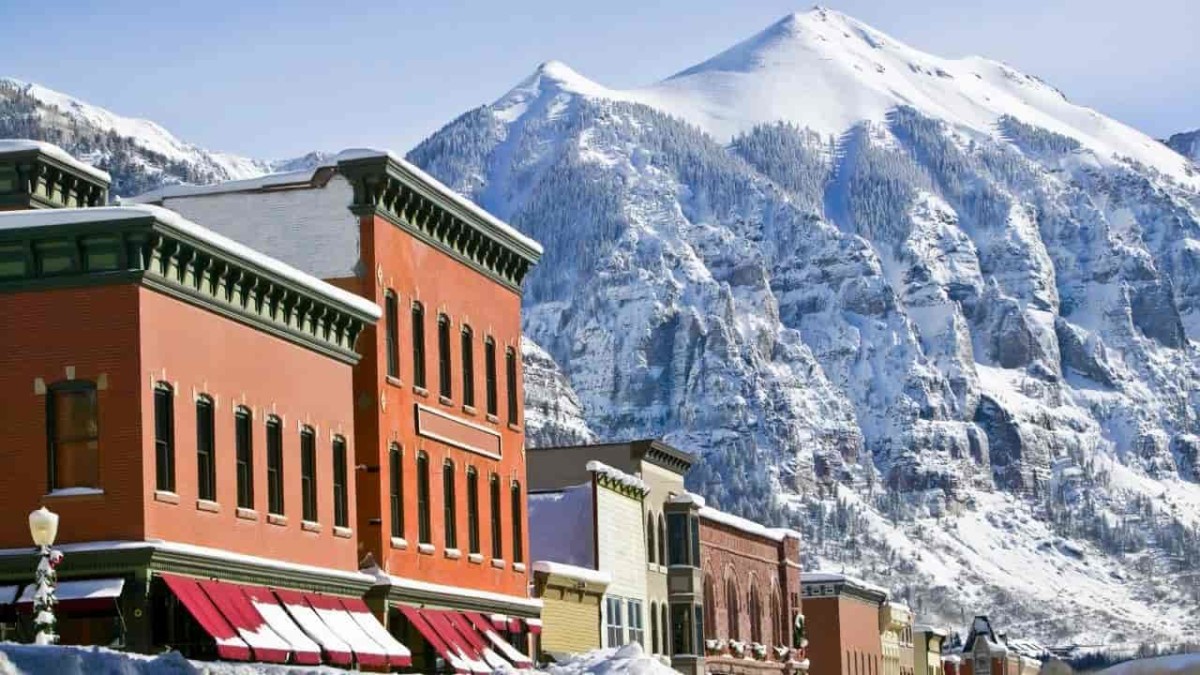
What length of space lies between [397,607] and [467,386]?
9145 millimetres

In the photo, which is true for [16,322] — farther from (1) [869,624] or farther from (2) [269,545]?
(1) [869,624]

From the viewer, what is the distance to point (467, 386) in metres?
64.4

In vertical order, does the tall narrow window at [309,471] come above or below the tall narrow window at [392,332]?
below

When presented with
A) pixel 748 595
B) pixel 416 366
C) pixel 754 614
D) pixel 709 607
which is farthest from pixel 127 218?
pixel 754 614

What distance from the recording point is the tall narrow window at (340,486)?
53.8m

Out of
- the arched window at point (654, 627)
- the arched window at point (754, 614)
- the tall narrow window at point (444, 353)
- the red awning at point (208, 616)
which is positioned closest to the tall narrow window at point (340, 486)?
the tall narrow window at point (444, 353)

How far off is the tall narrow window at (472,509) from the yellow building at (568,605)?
6382mm

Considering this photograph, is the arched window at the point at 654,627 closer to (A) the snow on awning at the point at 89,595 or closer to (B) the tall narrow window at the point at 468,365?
(B) the tall narrow window at the point at 468,365

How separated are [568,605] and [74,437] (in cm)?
3310

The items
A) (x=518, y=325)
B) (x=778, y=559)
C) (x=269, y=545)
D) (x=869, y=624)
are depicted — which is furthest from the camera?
(x=869, y=624)

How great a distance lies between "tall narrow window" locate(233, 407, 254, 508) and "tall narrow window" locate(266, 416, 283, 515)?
0.88 metres

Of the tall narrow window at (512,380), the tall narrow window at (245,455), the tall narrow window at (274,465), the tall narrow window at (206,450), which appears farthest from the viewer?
the tall narrow window at (512,380)

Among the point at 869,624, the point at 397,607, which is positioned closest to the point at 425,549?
the point at 397,607

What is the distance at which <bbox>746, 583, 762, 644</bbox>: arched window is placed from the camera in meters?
107
